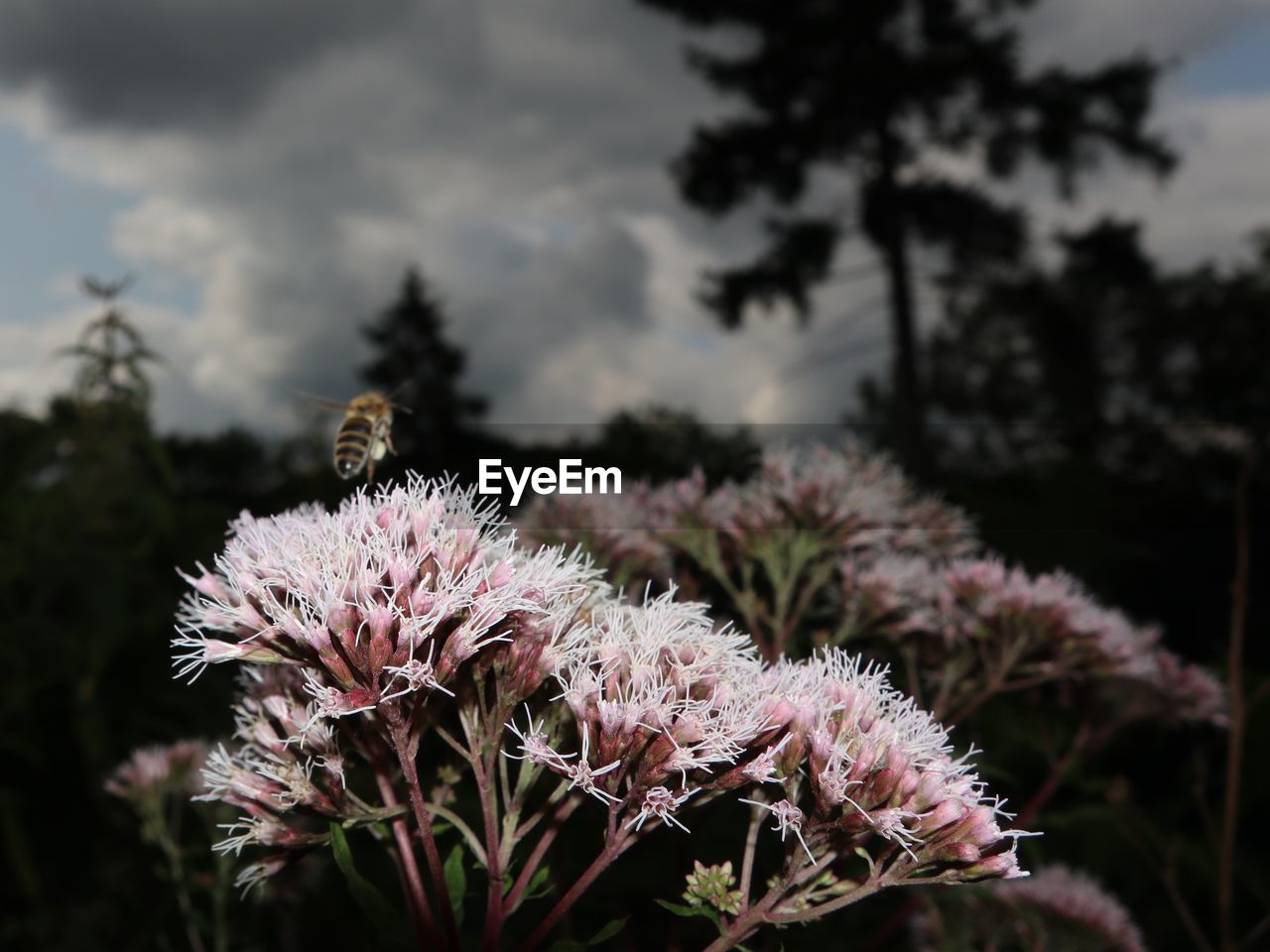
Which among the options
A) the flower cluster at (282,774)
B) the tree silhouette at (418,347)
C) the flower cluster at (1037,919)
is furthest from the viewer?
the tree silhouette at (418,347)

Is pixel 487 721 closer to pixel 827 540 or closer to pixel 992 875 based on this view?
pixel 992 875

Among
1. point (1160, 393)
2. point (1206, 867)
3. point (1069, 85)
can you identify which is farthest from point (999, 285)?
point (1206, 867)

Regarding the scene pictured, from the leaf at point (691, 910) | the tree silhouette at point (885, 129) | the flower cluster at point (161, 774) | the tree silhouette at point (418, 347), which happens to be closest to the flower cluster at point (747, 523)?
the leaf at point (691, 910)

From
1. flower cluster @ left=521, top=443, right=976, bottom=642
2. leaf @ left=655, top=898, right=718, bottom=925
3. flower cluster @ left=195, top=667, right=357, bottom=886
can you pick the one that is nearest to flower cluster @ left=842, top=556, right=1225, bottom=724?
flower cluster @ left=521, top=443, right=976, bottom=642

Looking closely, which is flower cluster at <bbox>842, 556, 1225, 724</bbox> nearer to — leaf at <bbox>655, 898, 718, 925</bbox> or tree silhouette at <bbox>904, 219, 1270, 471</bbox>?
leaf at <bbox>655, 898, 718, 925</bbox>

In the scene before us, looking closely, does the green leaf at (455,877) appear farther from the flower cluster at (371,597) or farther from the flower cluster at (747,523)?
the flower cluster at (747,523)
